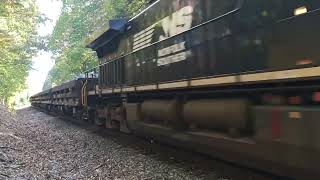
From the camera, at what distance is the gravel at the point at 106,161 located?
693 centimetres

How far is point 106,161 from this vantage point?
846 centimetres

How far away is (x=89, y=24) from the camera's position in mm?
30984

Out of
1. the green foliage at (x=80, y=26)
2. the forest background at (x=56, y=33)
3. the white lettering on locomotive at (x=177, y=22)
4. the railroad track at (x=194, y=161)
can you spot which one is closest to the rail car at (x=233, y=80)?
the white lettering on locomotive at (x=177, y=22)

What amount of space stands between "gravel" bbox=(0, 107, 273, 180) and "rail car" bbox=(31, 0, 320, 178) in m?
0.34

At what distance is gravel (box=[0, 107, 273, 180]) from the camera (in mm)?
6927

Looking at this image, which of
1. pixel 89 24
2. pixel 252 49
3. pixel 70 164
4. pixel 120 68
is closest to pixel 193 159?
pixel 70 164

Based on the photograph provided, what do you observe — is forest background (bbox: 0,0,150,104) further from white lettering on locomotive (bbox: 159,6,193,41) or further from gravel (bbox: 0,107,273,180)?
white lettering on locomotive (bbox: 159,6,193,41)

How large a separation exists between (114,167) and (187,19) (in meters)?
2.84

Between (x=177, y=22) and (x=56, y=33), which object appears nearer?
(x=177, y=22)

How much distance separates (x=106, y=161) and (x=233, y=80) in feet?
11.3

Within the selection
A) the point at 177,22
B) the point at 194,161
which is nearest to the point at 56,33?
the point at 177,22

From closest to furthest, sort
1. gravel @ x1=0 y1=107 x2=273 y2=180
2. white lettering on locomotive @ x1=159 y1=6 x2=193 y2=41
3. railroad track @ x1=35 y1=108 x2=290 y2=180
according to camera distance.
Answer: railroad track @ x1=35 y1=108 x2=290 y2=180
gravel @ x1=0 y1=107 x2=273 y2=180
white lettering on locomotive @ x1=159 y1=6 x2=193 y2=41

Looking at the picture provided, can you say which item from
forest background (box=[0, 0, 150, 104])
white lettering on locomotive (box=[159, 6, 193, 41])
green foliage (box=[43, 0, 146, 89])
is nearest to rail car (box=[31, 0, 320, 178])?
white lettering on locomotive (box=[159, 6, 193, 41])

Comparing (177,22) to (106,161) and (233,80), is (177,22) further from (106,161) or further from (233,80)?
(106,161)
